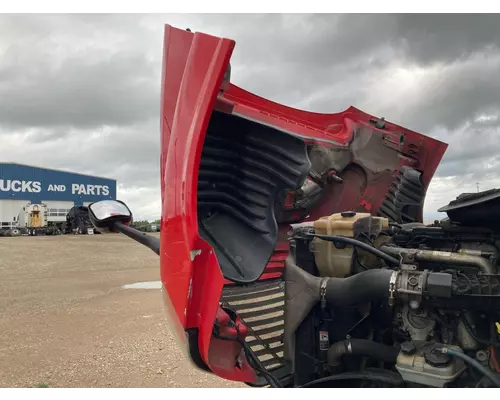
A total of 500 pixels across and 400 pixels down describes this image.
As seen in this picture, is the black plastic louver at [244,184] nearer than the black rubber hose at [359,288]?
No

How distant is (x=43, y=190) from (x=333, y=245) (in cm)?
4339

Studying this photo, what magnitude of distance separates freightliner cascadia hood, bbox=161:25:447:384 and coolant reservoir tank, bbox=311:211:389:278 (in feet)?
1.17

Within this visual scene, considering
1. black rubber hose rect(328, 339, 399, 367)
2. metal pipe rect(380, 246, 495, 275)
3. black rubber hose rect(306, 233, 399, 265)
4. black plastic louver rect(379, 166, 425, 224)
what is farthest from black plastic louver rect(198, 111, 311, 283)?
black plastic louver rect(379, 166, 425, 224)

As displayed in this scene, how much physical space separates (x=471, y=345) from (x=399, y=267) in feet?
1.41

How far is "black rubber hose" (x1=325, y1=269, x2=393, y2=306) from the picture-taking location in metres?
2.02

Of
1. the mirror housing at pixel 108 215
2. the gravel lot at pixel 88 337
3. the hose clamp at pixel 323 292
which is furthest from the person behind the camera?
the gravel lot at pixel 88 337

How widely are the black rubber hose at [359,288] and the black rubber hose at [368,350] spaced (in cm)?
20

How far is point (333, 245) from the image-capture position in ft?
7.75

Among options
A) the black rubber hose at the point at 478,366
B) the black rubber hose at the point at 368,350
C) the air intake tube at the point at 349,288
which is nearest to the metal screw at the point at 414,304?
the air intake tube at the point at 349,288

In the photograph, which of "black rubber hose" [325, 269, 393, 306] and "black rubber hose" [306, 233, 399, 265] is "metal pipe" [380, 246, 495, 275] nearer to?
"black rubber hose" [306, 233, 399, 265]

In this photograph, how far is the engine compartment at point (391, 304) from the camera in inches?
75.0

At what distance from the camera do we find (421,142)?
3.90 meters

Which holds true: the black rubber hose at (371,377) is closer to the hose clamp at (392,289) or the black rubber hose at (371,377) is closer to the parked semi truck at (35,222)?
the hose clamp at (392,289)

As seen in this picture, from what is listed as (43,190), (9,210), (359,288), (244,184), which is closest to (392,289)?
(359,288)
